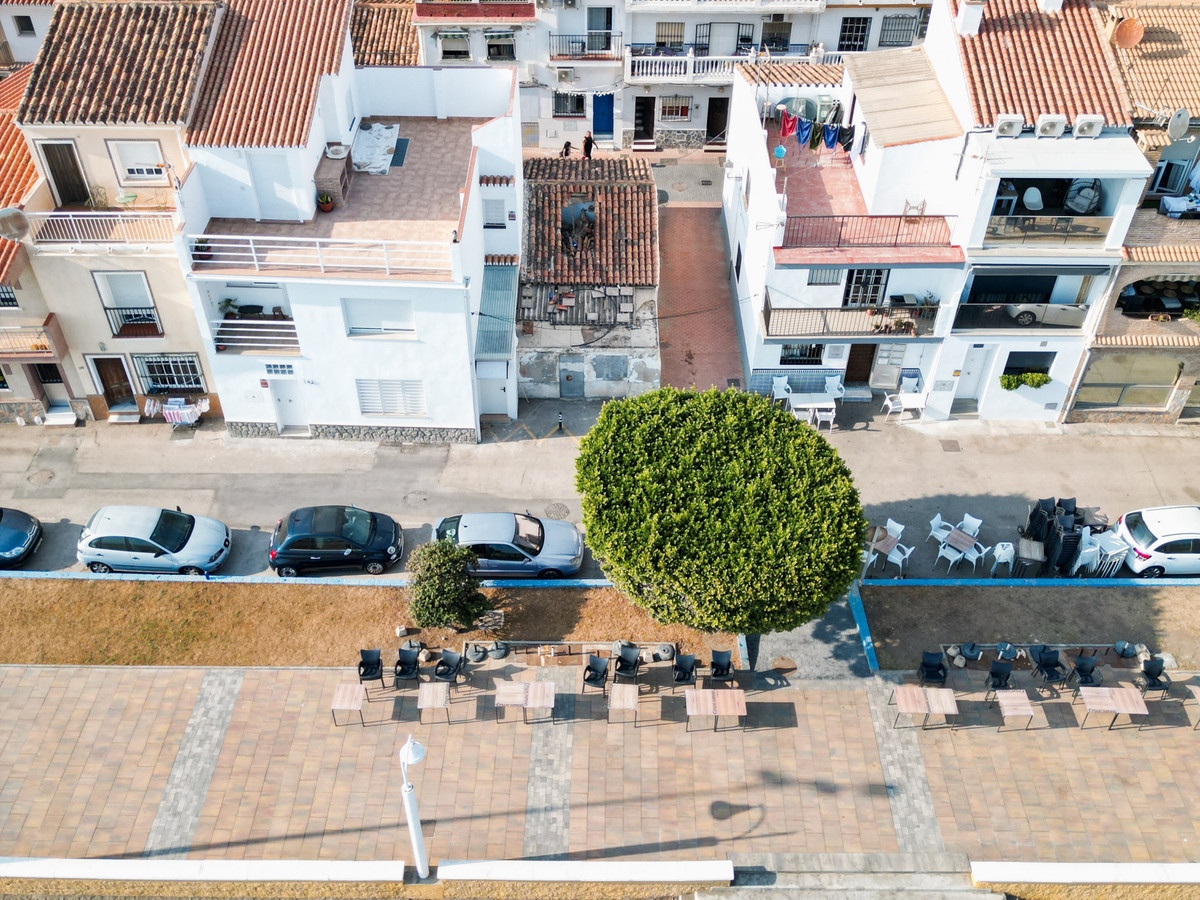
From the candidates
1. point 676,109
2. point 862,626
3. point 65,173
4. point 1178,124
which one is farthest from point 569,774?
point 676,109

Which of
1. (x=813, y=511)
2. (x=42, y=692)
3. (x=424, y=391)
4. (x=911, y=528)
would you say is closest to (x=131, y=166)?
(x=424, y=391)

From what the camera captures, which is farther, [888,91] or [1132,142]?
[888,91]

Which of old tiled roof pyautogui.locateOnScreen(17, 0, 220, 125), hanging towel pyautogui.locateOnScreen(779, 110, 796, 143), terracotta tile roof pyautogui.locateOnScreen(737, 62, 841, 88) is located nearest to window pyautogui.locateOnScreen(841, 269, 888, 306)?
hanging towel pyautogui.locateOnScreen(779, 110, 796, 143)

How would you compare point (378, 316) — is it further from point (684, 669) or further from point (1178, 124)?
point (1178, 124)

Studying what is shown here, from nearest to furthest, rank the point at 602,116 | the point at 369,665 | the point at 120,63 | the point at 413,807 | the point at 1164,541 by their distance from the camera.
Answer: the point at 413,807, the point at 369,665, the point at 1164,541, the point at 120,63, the point at 602,116

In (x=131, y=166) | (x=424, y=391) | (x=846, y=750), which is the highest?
(x=131, y=166)

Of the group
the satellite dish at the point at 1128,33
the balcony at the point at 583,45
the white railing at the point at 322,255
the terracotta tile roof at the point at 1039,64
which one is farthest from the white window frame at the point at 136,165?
the satellite dish at the point at 1128,33

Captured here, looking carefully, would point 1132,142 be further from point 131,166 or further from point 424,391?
point 131,166
